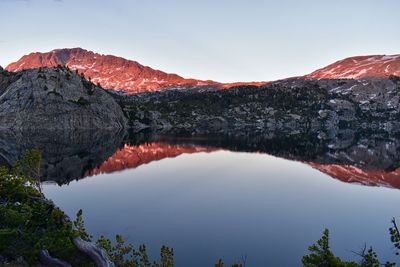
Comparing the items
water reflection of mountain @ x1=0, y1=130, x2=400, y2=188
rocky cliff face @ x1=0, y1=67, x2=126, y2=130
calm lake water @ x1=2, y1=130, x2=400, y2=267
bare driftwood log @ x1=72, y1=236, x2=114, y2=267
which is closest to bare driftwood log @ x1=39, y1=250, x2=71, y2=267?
bare driftwood log @ x1=72, y1=236, x2=114, y2=267

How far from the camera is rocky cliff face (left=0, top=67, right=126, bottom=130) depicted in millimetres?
169750

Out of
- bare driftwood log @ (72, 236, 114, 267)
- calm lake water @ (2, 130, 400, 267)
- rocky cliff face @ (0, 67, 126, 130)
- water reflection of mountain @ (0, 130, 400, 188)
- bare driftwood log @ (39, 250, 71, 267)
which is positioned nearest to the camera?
bare driftwood log @ (39, 250, 71, 267)

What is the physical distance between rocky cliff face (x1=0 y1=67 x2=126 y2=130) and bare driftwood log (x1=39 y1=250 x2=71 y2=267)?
16358 cm

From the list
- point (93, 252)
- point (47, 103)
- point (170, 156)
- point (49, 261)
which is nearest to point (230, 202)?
point (93, 252)

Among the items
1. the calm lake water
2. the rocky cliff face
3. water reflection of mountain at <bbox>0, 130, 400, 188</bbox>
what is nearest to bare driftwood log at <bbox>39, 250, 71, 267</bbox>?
the calm lake water

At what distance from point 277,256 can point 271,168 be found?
187 feet

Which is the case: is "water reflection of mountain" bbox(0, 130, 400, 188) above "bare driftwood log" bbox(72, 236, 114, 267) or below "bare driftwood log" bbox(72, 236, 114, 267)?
below

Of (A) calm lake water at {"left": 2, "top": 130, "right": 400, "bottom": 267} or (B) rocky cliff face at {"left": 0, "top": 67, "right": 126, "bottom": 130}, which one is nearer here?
(A) calm lake water at {"left": 2, "top": 130, "right": 400, "bottom": 267}

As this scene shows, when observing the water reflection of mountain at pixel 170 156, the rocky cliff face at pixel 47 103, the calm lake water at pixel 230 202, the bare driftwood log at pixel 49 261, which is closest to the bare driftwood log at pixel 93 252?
the bare driftwood log at pixel 49 261

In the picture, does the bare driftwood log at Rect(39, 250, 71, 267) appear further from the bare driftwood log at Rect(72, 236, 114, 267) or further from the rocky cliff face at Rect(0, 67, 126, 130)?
the rocky cliff face at Rect(0, 67, 126, 130)

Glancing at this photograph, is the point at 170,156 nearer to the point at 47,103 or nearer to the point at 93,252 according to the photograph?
the point at 93,252

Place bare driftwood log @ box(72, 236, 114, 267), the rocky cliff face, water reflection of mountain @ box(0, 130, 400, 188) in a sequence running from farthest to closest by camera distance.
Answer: the rocky cliff face
water reflection of mountain @ box(0, 130, 400, 188)
bare driftwood log @ box(72, 236, 114, 267)

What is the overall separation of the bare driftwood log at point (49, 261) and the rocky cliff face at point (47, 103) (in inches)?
6440

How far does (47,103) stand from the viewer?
176 metres
